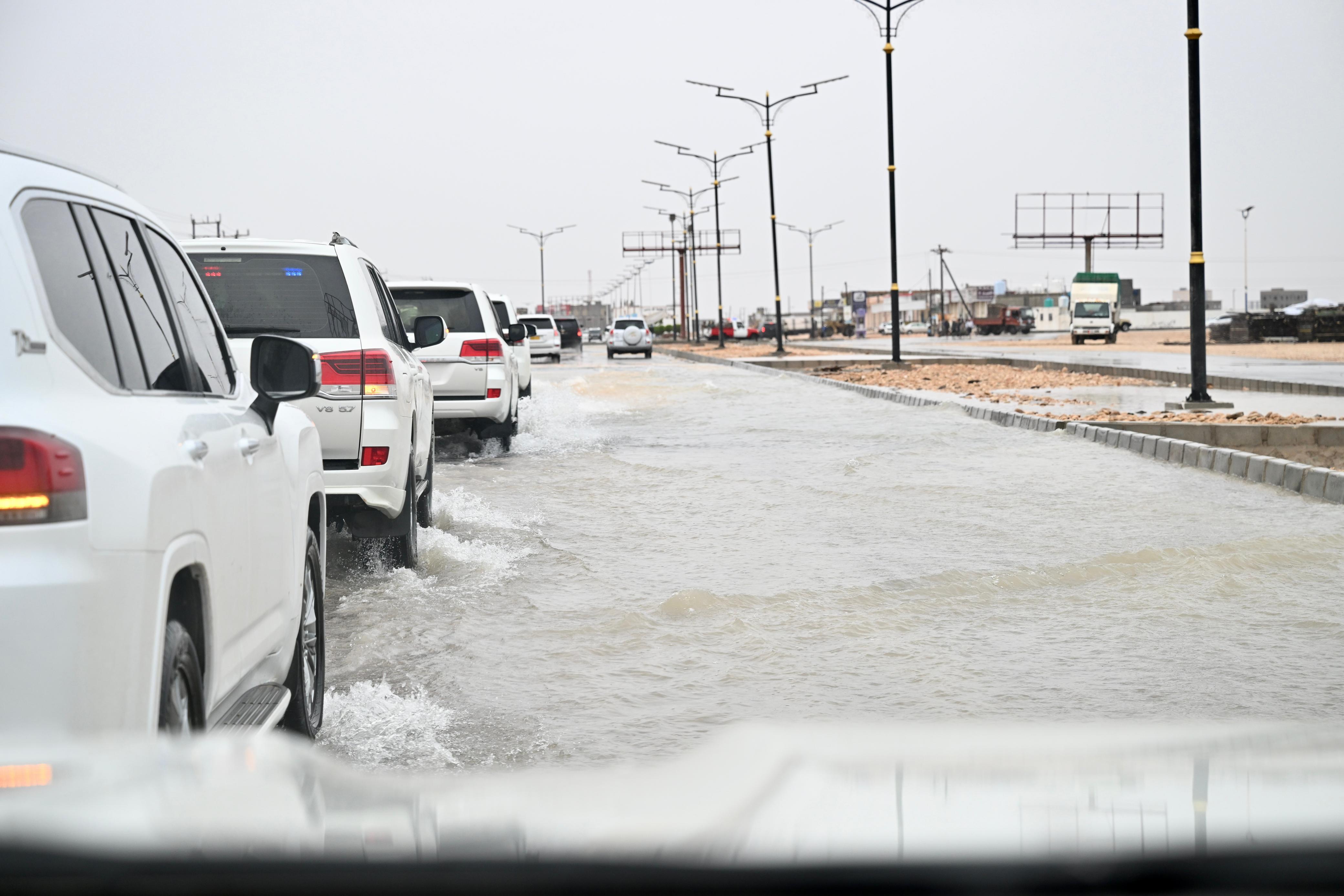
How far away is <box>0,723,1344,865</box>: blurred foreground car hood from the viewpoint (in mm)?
1529

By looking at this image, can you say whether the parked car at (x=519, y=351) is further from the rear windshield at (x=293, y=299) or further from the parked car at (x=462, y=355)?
the rear windshield at (x=293, y=299)

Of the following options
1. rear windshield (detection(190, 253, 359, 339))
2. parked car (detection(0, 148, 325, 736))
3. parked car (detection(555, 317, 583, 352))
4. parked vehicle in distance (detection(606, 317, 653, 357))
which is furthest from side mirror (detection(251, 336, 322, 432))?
parked car (detection(555, 317, 583, 352))

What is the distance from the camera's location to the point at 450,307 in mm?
15500

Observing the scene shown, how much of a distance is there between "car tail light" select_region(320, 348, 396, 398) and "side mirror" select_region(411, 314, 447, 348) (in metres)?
2.16

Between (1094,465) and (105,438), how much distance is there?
11.7 metres

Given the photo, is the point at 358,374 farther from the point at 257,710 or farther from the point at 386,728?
the point at 257,710

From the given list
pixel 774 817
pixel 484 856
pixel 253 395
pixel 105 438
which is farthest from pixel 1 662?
pixel 253 395

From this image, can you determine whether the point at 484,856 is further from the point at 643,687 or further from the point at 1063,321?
the point at 1063,321

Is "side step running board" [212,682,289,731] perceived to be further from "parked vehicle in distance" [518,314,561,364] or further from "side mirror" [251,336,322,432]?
"parked vehicle in distance" [518,314,561,364]

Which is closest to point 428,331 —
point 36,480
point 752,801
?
point 36,480

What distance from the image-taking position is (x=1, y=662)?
2.47 meters

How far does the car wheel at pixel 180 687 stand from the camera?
114 inches

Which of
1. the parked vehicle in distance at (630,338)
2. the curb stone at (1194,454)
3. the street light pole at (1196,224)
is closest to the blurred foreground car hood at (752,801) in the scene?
the curb stone at (1194,454)

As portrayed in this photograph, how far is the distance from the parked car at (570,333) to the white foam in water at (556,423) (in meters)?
32.8
